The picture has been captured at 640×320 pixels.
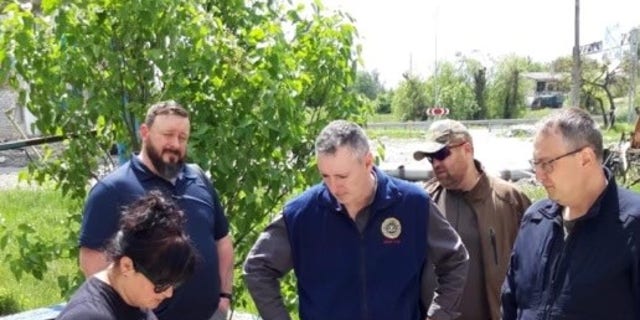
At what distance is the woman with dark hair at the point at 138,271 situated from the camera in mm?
2098

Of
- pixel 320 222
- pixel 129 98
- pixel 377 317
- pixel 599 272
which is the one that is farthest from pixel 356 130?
pixel 129 98

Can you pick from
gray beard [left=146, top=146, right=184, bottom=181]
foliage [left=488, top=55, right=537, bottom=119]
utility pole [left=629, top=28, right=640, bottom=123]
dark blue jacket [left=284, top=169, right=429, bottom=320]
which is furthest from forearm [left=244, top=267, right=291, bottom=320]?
foliage [left=488, top=55, right=537, bottom=119]

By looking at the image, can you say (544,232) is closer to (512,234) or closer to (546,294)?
(546,294)

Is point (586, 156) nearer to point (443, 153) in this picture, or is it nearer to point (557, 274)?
point (557, 274)

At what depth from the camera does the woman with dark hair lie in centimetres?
210

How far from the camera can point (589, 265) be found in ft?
8.83

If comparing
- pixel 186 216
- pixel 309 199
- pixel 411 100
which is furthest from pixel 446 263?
pixel 411 100

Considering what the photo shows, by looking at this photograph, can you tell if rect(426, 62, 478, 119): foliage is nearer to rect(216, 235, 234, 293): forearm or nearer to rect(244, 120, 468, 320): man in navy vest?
rect(216, 235, 234, 293): forearm

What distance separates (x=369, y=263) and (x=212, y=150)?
131 cm

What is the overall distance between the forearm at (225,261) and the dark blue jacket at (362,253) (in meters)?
0.79

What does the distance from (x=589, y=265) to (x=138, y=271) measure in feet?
4.92

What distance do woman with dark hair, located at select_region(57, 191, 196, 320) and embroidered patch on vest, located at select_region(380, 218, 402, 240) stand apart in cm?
105

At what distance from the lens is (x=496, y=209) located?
3.68 meters

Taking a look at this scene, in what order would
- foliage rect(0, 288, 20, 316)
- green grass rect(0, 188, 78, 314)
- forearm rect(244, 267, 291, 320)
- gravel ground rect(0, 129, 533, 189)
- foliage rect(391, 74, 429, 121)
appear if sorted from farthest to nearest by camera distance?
foliage rect(391, 74, 429, 121)
gravel ground rect(0, 129, 533, 189)
foliage rect(0, 288, 20, 316)
green grass rect(0, 188, 78, 314)
forearm rect(244, 267, 291, 320)
